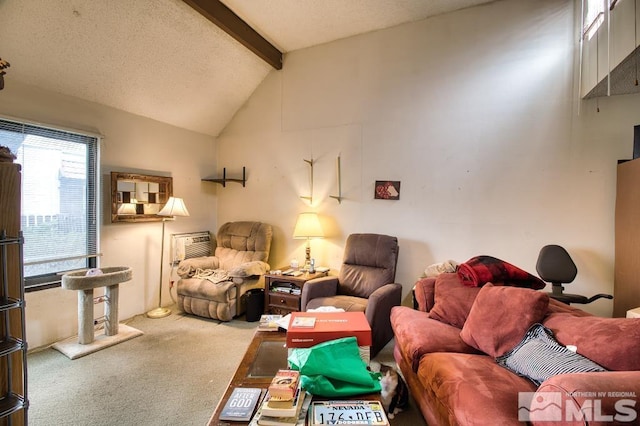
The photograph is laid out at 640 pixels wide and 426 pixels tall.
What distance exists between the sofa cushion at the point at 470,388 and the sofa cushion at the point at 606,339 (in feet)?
0.98

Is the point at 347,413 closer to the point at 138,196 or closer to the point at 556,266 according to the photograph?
the point at 556,266

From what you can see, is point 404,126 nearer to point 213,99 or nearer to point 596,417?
point 213,99

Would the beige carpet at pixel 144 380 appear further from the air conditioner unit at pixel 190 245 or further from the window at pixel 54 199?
the air conditioner unit at pixel 190 245

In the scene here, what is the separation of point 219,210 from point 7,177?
3.24 meters

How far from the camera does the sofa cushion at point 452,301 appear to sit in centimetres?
210

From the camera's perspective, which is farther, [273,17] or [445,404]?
[273,17]

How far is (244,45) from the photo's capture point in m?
3.41

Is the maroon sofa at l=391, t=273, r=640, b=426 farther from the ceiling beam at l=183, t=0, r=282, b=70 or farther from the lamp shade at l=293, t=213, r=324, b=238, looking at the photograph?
the ceiling beam at l=183, t=0, r=282, b=70

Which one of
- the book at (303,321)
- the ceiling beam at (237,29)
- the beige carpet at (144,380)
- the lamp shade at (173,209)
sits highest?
the ceiling beam at (237,29)

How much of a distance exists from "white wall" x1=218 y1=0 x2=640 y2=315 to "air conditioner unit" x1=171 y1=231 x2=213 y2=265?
3.42 ft

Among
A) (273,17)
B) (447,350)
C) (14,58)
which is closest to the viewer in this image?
(447,350)

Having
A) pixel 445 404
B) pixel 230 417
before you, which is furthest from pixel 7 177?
pixel 445 404

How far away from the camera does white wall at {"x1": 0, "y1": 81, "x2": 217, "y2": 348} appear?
2.77 m
